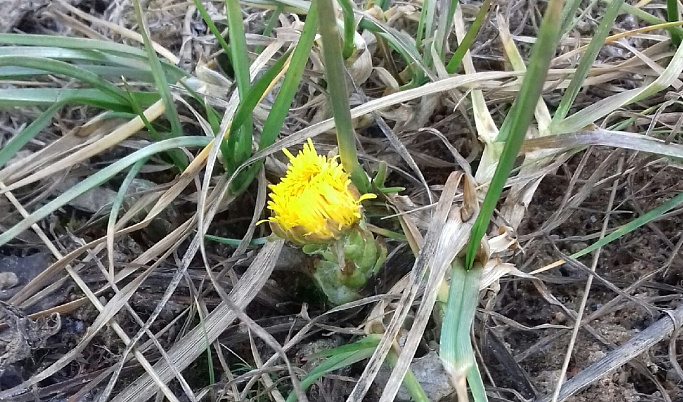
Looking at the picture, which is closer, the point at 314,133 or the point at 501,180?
the point at 501,180

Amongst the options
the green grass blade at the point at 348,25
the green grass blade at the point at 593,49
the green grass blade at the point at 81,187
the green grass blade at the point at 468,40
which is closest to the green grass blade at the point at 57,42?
the green grass blade at the point at 81,187

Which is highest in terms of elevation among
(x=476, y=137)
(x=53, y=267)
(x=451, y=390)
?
(x=476, y=137)

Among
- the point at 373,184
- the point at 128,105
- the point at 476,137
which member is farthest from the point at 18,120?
the point at 476,137

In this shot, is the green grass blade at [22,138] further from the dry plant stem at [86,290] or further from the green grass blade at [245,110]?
the green grass blade at [245,110]

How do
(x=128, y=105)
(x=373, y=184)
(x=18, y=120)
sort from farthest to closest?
(x=18, y=120) → (x=128, y=105) → (x=373, y=184)

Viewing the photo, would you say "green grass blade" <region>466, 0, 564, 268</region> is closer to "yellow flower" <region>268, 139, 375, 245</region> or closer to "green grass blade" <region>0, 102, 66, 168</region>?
"yellow flower" <region>268, 139, 375, 245</region>

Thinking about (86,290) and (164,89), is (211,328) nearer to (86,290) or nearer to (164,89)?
(86,290)

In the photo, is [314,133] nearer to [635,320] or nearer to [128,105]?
[128,105]

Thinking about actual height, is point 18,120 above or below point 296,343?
above
